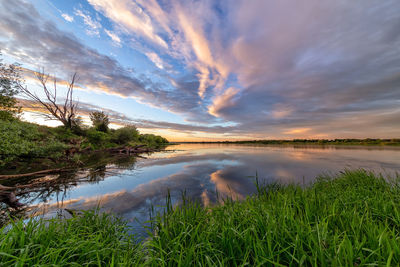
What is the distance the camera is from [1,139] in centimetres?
746

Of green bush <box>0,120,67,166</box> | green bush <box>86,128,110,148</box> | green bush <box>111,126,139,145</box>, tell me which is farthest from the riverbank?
green bush <box>111,126,139,145</box>

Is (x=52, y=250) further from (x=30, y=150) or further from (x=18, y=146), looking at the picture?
(x=30, y=150)

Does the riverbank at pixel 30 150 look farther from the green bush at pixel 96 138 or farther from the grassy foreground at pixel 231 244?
the grassy foreground at pixel 231 244

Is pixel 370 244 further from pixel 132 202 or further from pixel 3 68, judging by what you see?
pixel 3 68

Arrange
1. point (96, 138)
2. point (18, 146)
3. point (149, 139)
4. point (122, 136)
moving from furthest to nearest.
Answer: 1. point (149, 139)
2. point (122, 136)
3. point (96, 138)
4. point (18, 146)

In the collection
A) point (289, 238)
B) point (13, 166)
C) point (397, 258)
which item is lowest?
point (13, 166)

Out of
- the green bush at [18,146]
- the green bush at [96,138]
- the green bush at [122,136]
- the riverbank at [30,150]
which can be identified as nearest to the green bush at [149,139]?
the green bush at [122,136]

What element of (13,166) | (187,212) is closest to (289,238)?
(187,212)

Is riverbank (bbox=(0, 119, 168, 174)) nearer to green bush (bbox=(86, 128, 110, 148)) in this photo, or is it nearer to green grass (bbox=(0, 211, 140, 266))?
green bush (bbox=(86, 128, 110, 148))

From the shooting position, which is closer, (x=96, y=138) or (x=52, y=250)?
(x=52, y=250)

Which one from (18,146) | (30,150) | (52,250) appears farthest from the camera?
(30,150)

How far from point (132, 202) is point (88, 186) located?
12.4ft

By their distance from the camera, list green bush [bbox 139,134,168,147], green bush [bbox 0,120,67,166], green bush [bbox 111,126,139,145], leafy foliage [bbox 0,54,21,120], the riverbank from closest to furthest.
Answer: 1. green bush [bbox 0,120,67,166]
2. the riverbank
3. leafy foliage [bbox 0,54,21,120]
4. green bush [bbox 111,126,139,145]
5. green bush [bbox 139,134,168,147]

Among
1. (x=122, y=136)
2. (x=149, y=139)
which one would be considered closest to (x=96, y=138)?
(x=122, y=136)
